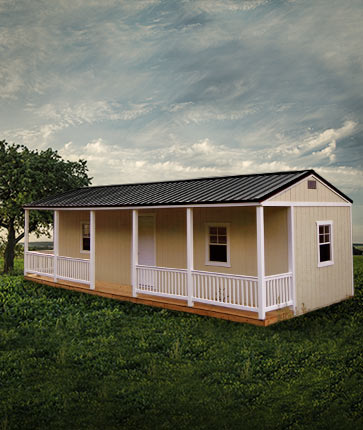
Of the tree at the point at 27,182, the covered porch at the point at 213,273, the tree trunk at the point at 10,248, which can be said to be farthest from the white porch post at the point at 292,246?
the tree trunk at the point at 10,248

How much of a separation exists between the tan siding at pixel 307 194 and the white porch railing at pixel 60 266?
762 centimetres

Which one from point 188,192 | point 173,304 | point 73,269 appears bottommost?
point 173,304

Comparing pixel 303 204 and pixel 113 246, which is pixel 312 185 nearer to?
pixel 303 204

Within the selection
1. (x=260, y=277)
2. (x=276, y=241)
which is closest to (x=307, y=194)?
(x=276, y=241)

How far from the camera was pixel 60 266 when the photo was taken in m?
16.1

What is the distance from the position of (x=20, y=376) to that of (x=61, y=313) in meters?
4.58

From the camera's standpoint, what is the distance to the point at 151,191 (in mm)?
14883

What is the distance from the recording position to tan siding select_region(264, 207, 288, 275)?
459 inches

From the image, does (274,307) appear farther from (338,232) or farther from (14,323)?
(14,323)

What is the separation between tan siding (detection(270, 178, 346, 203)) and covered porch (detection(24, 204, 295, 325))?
44 centimetres

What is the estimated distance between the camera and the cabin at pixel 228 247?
10805mm

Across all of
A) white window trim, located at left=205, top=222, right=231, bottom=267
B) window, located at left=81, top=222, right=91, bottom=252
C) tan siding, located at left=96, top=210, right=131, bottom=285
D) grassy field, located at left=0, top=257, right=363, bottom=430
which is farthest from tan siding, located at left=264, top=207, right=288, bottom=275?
window, located at left=81, top=222, right=91, bottom=252

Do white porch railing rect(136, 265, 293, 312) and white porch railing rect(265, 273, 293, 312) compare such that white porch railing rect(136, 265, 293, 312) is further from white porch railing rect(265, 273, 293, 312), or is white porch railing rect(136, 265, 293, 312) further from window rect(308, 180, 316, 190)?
window rect(308, 180, 316, 190)

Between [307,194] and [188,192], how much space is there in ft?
11.9
